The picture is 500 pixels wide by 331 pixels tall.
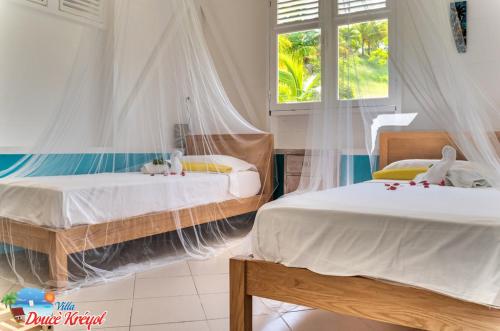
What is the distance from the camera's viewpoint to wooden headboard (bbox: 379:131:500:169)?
3.31 meters

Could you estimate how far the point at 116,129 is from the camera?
3.11 m

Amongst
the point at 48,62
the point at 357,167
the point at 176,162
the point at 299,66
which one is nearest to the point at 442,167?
the point at 357,167

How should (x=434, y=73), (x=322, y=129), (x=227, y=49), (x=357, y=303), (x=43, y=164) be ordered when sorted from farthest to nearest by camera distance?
(x=227, y=49) → (x=43, y=164) → (x=322, y=129) → (x=434, y=73) → (x=357, y=303)

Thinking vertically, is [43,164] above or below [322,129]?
below

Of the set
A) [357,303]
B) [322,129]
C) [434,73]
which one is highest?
[434,73]

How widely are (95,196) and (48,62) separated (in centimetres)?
152

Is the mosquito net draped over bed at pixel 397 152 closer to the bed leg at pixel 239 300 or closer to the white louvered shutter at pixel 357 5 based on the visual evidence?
the white louvered shutter at pixel 357 5

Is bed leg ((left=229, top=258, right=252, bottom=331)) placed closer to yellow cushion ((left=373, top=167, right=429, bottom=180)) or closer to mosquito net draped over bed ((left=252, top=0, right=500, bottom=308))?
mosquito net draped over bed ((left=252, top=0, right=500, bottom=308))

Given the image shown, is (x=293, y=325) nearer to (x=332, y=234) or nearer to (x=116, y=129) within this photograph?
(x=332, y=234)

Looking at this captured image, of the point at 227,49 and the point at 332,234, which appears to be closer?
the point at 332,234

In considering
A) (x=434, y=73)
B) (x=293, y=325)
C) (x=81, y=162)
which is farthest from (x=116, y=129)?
(x=434, y=73)

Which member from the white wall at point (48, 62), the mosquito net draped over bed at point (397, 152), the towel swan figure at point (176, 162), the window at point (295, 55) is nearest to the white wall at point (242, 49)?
the white wall at point (48, 62)

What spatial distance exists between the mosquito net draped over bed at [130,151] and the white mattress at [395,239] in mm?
1353

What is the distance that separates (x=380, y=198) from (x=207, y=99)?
176cm
